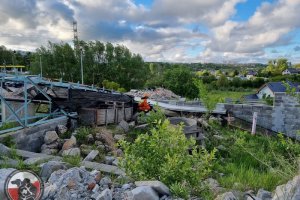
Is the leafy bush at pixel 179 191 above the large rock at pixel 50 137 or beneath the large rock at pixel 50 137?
above

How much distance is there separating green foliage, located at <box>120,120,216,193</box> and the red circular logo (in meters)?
0.93


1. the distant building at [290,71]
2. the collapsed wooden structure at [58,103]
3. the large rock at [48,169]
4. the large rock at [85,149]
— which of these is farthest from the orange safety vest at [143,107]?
the distant building at [290,71]

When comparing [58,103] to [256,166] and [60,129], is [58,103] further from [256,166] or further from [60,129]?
[256,166]

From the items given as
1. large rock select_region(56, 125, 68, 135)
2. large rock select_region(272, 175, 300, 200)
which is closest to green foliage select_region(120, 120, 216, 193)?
large rock select_region(272, 175, 300, 200)

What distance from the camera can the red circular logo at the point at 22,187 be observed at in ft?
7.07

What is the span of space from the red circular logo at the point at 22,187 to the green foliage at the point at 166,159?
0.93 m

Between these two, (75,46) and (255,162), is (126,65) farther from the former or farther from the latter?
(255,162)

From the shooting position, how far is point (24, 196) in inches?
85.4

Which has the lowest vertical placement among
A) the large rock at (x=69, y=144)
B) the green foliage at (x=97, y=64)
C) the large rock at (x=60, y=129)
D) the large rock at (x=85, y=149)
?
the large rock at (x=85, y=149)

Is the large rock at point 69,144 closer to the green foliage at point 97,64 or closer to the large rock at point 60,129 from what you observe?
the large rock at point 60,129

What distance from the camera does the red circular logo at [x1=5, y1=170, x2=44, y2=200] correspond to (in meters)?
2.15

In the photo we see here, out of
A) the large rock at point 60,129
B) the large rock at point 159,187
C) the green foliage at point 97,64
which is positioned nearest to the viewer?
the large rock at point 159,187

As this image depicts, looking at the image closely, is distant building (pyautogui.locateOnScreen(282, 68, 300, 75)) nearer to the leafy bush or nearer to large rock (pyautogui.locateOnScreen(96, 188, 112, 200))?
the leafy bush

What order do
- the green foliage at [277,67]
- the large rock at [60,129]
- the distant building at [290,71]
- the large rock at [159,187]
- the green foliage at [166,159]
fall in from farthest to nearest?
the green foliage at [277,67] → the distant building at [290,71] → the large rock at [60,129] → the green foliage at [166,159] → the large rock at [159,187]
